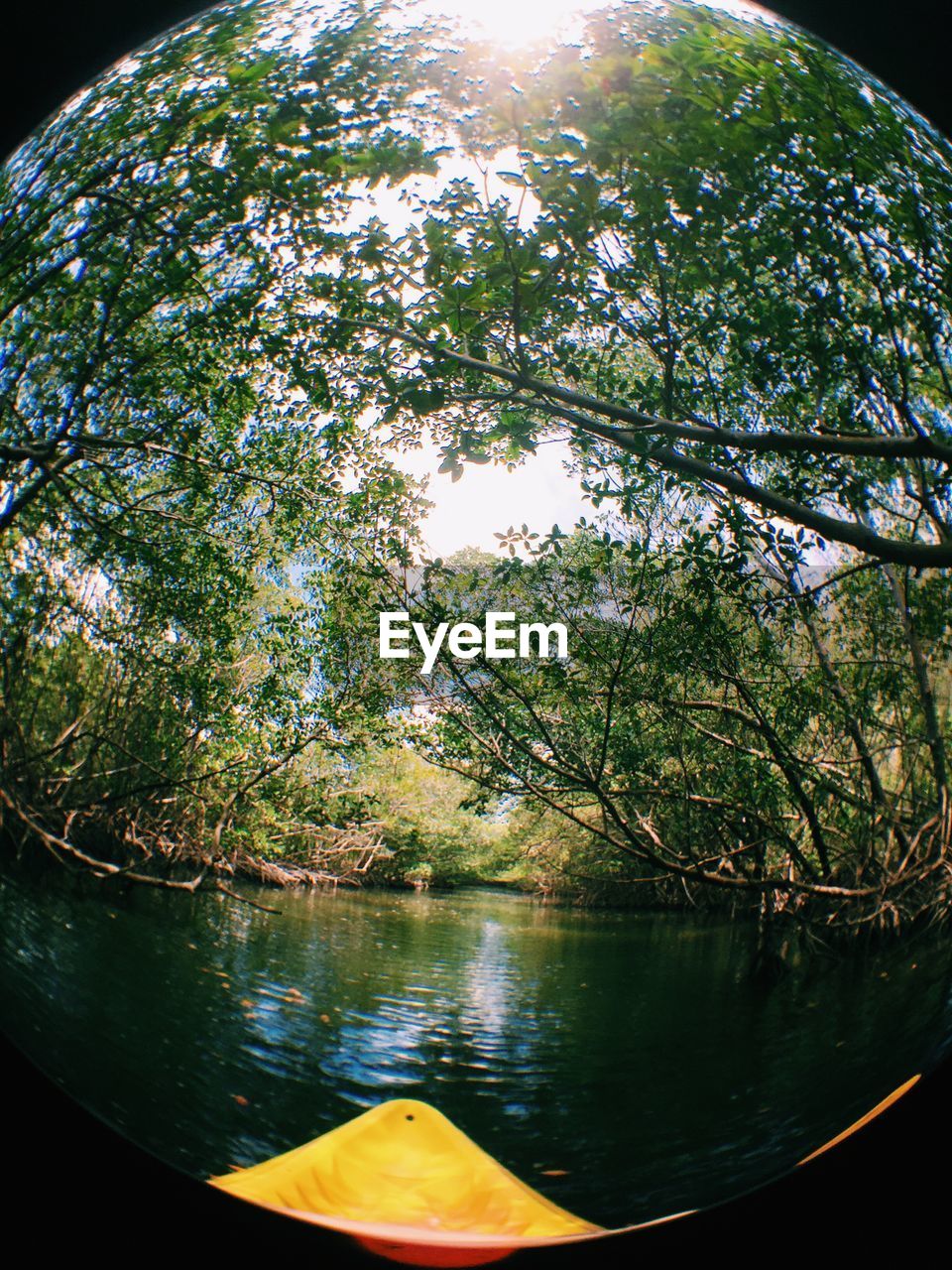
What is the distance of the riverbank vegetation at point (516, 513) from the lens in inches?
78.0

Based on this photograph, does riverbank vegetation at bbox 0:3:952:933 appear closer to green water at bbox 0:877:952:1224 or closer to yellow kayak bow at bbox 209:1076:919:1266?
green water at bbox 0:877:952:1224

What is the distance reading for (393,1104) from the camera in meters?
2.00

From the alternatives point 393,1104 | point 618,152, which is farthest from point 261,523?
point 393,1104

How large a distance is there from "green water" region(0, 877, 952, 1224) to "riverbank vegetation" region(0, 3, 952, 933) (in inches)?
5.0

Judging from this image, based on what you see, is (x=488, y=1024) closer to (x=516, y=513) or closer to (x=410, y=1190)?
(x=410, y=1190)

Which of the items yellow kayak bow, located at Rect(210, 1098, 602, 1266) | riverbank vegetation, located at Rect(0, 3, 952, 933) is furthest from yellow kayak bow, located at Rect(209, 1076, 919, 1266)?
riverbank vegetation, located at Rect(0, 3, 952, 933)

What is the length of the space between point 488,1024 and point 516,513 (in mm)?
1209

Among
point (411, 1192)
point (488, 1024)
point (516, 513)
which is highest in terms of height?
A: point (516, 513)

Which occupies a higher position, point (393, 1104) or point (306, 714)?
Result: point (306, 714)

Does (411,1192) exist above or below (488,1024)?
below

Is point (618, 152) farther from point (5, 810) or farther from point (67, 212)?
point (5, 810)

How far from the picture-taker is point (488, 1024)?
1.91 m

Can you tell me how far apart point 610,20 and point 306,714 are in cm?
216

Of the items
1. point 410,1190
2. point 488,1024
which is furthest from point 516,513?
point 410,1190
